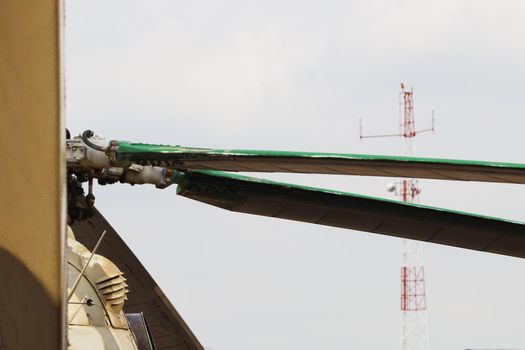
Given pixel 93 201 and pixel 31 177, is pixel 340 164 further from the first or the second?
pixel 31 177

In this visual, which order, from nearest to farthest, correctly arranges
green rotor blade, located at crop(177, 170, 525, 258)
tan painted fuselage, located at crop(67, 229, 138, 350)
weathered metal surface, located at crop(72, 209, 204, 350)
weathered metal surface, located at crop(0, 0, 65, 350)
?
weathered metal surface, located at crop(0, 0, 65, 350)
tan painted fuselage, located at crop(67, 229, 138, 350)
green rotor blade, located at crop(177, 170, 525, 258)
weathered metal surface, located at crop(72, 209, 204, 350)

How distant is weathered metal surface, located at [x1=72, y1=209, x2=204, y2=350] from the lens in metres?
16.7

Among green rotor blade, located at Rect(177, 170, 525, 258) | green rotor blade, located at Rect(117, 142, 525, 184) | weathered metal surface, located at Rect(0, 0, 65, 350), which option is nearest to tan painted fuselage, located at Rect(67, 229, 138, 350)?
green rotor blade, located at Rect(177, 170, 525, 258)

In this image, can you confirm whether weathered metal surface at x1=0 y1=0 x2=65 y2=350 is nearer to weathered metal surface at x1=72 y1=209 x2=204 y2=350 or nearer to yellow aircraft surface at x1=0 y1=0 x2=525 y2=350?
yellow aircraft surface at x1=0 y1=0 x2=525 y2=350

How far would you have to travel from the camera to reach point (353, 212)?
1409cm

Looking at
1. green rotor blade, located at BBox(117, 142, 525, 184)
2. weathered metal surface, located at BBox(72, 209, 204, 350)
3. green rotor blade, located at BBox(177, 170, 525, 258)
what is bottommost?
weathered metal surface, located at BBox(72, 209, 204, 350)

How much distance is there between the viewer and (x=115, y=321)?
13891mm

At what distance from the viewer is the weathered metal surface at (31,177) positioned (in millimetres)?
7715

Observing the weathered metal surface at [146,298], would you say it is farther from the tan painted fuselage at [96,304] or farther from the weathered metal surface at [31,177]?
the weathered metal surface at [31,177]

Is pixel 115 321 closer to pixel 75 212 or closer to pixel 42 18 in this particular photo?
pixel 75 212

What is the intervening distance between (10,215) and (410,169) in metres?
4.48

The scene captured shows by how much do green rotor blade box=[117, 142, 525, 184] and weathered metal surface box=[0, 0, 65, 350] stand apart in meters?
3.35

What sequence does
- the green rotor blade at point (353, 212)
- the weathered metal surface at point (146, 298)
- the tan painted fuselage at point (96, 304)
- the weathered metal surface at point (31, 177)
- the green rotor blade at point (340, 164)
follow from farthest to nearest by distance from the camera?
1. the weathered metal surface at point (146, 298)
2. the green rotor blade at point (353, 212)
3. the tan painted fuselage at point (96, 304)
4. the green rotor blade at point (340, 164)
5. the weathered metal surface at point (31, 177)

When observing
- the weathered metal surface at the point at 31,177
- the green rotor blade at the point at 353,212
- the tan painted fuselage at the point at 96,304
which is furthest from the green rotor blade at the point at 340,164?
the weathered metal surface at the point at 31,177
